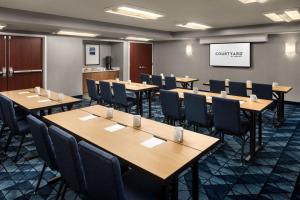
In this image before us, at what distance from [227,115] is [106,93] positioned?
3215 mm

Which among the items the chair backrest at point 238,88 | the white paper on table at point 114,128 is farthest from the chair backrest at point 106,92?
the white paper on table at point 114,128

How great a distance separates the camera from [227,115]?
3.45 metres

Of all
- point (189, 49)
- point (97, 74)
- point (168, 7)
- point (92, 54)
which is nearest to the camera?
point (168, 7)

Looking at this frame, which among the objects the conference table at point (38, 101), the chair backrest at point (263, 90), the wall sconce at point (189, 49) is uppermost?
the wall sconce at point (189, 49)

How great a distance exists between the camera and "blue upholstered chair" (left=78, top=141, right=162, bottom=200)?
1569 mm

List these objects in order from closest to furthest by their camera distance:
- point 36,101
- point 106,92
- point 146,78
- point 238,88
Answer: point 36,101 < point 238,88 < point 106,92 < point 146,78

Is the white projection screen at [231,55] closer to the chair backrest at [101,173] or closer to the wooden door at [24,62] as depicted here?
the wooden door at [24,62]

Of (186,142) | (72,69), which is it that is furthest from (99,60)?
(186,142)

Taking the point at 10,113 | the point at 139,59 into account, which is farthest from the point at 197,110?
the point at 139,59

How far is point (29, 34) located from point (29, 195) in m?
5.80

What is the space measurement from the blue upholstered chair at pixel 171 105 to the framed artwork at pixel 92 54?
6.20m

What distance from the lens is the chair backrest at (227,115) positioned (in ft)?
11.0

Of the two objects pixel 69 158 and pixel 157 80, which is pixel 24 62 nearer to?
pixel 157 80

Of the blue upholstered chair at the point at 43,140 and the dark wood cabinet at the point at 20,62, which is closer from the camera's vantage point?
the blue upholstered chair at the point at 43,140
